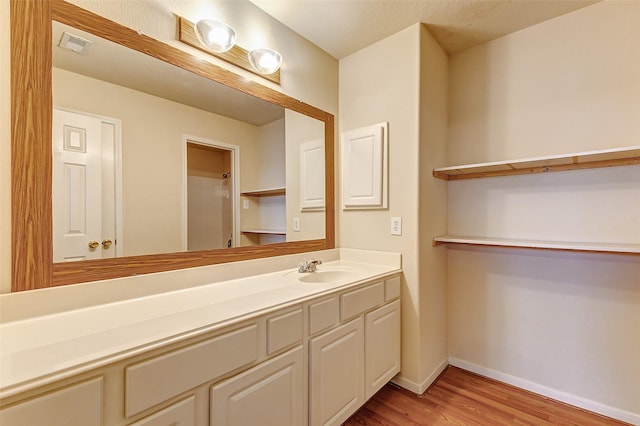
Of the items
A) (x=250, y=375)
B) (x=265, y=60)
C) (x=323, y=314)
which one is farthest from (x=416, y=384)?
(x=265, y=60)

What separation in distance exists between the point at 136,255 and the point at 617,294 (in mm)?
2697

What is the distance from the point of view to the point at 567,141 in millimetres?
1876

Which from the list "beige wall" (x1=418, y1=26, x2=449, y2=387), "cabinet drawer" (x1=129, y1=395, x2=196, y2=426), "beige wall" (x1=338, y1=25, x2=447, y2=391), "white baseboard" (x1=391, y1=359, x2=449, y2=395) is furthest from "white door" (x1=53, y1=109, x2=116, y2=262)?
"white baseboard" (x1=391, y1=359, x2=449, y2=395)

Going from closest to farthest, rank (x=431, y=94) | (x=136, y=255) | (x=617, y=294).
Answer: (x=136, y=255)
(x=617, y=294)
(x=431, y=94)

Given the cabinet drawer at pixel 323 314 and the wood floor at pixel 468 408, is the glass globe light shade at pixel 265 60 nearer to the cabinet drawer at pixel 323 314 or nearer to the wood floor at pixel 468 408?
the cabinet drawer at pixel 323 314

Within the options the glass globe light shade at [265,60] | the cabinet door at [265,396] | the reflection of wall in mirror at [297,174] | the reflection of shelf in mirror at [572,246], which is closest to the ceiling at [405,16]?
the glass globe light shade at [265,60]

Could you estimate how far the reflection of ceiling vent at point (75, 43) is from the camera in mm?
1110

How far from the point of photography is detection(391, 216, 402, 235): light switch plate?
2.03 m

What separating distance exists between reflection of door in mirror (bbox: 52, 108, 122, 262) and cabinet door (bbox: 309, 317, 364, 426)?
105 centimetres

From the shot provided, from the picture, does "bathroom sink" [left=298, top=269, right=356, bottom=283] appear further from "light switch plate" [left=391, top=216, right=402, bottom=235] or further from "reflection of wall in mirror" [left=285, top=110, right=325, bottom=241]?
"light switch plate" [left=391, top=216, right=402, bottom=235]

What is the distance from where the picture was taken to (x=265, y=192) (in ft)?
6.23

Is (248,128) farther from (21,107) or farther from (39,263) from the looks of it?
(39,263)

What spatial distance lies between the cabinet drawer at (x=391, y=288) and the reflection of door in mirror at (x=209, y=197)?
1.02 meters

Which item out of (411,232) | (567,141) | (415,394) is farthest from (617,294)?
(415,394)
